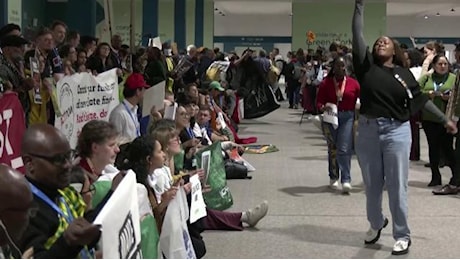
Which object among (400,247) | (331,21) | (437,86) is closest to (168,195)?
(400,247)

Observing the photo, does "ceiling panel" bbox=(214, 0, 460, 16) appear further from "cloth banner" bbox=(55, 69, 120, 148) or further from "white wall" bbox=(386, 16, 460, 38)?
"cloth banner" bbox=(55, 69, 120, 148)

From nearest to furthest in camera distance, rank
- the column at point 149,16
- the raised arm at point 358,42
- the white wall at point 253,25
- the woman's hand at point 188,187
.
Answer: the woman's hand at point 188,187
the raised arm at point 358,42
the column at point 149,16
the white wall at point 253,25

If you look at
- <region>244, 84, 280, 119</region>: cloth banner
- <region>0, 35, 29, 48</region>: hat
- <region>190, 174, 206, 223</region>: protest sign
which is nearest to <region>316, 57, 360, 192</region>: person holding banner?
<region>190, 174, 206, 223</region>: protest sign

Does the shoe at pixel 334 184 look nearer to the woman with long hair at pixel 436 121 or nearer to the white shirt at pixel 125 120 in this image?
the woman with long hair at pixel 436 121

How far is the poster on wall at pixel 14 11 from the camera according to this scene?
10.8 m

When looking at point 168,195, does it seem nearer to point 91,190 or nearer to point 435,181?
point 91,190

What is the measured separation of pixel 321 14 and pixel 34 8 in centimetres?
2082

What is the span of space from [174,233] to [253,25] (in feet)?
131

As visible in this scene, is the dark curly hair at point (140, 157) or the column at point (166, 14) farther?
the column at point (166, 14)

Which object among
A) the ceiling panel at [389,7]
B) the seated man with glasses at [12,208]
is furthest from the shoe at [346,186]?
the ceiling panel at [389,7]

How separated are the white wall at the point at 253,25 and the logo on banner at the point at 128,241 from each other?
40.6 meters

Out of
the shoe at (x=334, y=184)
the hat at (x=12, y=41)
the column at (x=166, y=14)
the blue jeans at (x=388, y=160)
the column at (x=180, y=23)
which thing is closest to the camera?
the blue jeans at (x=388, y=160)

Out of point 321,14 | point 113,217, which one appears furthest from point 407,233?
point 321,14

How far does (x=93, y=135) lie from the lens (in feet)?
13.1
